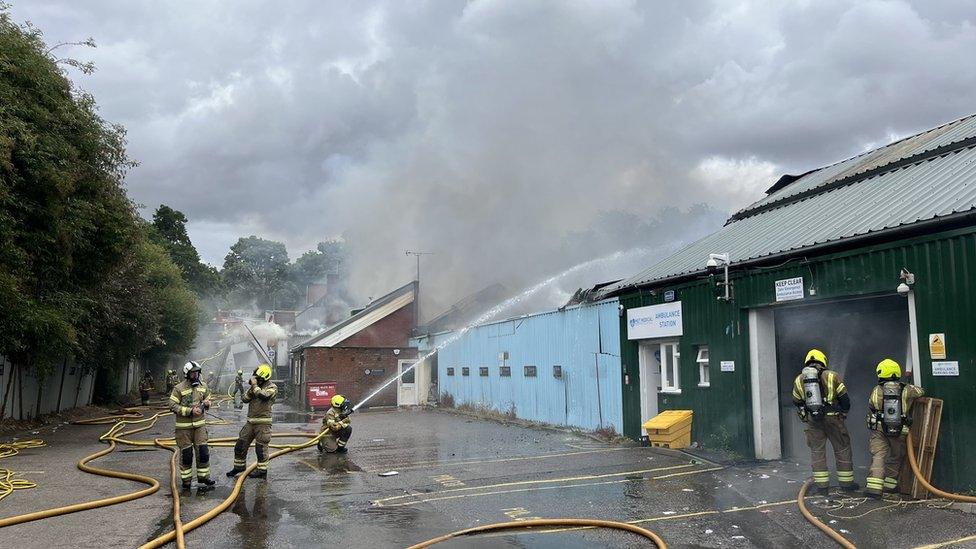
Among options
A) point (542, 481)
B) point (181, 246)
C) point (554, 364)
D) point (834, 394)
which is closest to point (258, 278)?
point (181, 246)

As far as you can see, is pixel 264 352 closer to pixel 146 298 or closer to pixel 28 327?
pixel 146 298

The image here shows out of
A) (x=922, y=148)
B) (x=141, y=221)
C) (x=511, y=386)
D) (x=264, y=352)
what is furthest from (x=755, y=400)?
(x=264, y=352)

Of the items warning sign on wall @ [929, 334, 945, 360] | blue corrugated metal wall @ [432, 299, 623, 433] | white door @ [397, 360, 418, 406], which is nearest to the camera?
warning sign on wall @ [929, 334, 945, 360]

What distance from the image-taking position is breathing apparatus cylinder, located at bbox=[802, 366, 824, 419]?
832 centimetres

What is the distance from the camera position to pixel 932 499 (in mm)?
7637

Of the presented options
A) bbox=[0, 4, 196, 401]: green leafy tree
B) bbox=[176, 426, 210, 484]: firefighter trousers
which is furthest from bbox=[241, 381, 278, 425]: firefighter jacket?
bbox=[0, 4, 196, 401]: green leafy tree

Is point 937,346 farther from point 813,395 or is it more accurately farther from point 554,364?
point 554,364

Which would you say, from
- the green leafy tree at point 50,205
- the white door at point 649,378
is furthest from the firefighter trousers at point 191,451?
the white door at point 649,378

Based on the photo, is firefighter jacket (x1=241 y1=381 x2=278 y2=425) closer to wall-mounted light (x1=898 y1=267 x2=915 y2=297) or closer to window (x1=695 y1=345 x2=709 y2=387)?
window (x1=695 y1=345 x2=709 y2=387)

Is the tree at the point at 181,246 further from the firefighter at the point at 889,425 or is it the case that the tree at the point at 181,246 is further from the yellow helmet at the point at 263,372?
the firefighter at the point at 889,425

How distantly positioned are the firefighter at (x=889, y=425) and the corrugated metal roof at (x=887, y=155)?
599 centimetres

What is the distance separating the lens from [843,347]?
38.0ft

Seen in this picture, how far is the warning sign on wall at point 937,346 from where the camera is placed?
8.02 metres

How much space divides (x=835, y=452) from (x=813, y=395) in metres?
0.76
